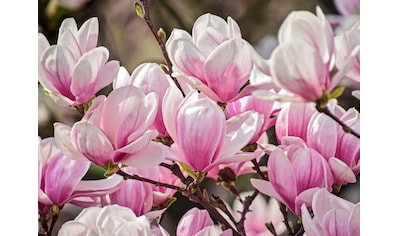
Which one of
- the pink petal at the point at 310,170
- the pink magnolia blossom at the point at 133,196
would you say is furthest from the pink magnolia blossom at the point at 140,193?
the pink petal at the point at 310,170

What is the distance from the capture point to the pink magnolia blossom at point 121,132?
1.76 feet

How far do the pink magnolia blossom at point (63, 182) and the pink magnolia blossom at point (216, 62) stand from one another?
0.10 meters

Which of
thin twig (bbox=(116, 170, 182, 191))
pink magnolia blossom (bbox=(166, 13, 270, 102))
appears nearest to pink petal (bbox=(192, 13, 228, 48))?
pink magnolia blossom (bbox=(166, 13, 270, 102))

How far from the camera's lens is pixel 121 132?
1.77 feet

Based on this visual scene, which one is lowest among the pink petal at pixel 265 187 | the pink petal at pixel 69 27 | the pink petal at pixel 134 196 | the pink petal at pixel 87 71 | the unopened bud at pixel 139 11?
the pink petal at pixel 265 187

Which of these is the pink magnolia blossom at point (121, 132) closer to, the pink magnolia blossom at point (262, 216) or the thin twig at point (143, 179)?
the thin twig at point (143, 179)

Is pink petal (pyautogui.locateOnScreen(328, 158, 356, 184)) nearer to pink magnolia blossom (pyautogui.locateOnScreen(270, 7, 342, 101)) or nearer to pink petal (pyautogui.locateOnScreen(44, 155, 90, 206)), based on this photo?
pink magnolia blossom (pyautogui.locateOnScreen(270, 7, 342, 101))

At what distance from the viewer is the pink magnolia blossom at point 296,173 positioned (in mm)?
543

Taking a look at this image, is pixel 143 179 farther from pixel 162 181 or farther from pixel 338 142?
pixel 338 142

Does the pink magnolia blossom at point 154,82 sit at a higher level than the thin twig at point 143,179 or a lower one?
higher

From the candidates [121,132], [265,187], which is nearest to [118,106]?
[121,132]

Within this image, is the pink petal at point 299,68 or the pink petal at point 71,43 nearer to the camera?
the pink petal at point 299,68

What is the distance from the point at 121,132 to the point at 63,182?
0.07 metres
